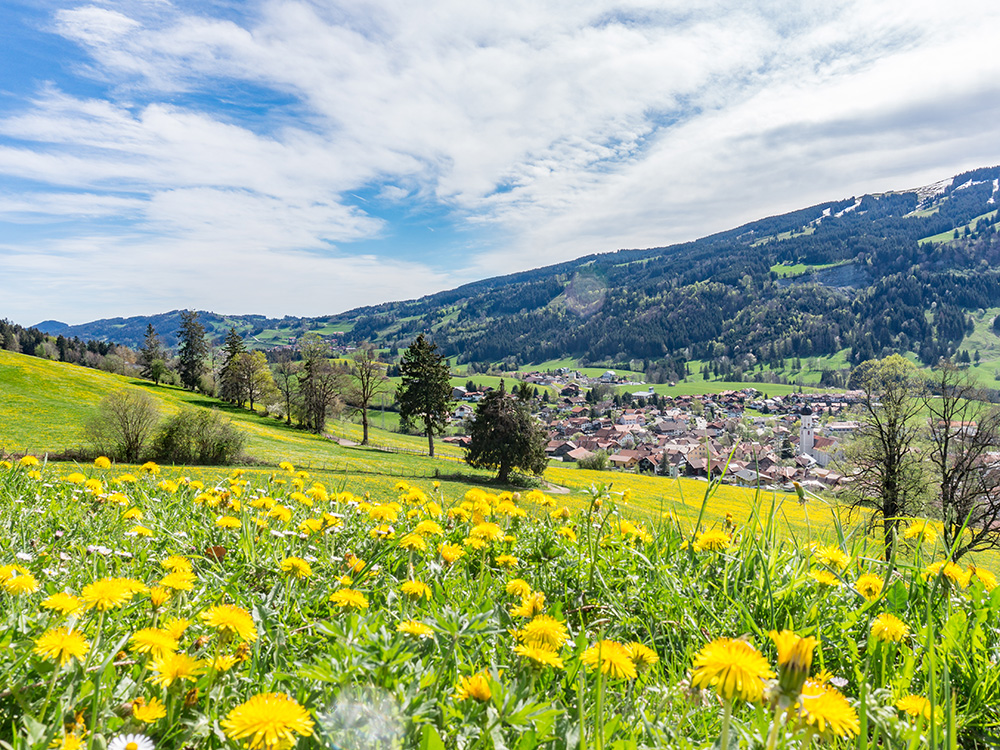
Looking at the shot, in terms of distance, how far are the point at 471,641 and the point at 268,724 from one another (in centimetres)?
96

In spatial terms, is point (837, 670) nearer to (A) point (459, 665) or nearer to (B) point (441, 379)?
(A) point (459, 665)

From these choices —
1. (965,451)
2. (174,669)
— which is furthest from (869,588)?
(965,451)

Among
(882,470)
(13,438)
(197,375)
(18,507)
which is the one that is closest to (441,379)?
(13,438)

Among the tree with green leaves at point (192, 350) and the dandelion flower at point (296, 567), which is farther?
the tree with green leaves at point (192, 350)

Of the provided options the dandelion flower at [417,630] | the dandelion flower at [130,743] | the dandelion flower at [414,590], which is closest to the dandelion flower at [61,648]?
the dandelion flower at [130,743]

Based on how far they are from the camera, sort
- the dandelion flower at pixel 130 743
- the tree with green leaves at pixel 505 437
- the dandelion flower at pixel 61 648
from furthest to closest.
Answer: the tree with green leaves at pixel 505 437 < the dandelion flower at pixel 61 648 < the dandelion flower at pixel 130 743

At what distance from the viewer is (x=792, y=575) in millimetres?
2645

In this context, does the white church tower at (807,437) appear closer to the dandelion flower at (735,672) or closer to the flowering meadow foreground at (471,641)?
the flowering meadow foreground at (471,641)

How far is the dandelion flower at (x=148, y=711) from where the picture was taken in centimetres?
124

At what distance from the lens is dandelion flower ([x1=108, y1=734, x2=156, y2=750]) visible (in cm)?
116

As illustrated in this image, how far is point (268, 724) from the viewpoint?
106 centimetres

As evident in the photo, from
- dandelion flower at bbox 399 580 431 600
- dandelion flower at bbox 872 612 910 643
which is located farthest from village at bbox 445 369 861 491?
dandelion flower at bbox 399 580 431 600

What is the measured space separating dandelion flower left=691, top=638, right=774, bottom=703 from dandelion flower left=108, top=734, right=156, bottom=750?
4.21ft

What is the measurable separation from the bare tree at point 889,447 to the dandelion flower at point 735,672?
24081 millimetres
